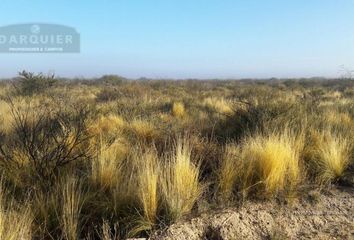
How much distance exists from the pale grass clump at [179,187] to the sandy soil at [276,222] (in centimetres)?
15

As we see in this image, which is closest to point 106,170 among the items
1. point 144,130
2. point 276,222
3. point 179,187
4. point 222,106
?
point 179,187

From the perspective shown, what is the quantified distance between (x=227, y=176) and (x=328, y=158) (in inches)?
77.1

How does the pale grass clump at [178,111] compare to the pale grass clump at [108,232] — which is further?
the pale grass clump at [178,111]

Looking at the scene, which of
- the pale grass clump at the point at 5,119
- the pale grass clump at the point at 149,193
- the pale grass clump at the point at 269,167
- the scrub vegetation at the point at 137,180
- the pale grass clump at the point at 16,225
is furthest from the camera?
the pale grass clump at the point at 5,119

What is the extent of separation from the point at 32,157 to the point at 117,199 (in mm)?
1268

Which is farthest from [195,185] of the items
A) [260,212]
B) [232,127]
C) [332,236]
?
[232,127]

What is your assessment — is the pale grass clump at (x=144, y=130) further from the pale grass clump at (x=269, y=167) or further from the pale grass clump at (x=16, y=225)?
the pale grass clump at (x=16, y=225)

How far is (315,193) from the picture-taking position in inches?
195

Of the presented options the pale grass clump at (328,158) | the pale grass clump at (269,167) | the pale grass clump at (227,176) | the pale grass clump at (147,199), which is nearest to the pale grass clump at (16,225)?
the pale grass clump at (147,199)

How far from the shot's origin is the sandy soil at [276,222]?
3.87 meters

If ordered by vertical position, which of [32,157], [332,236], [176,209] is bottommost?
[332,236]

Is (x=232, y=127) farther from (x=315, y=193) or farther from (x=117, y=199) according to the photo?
(x=117, y=199)

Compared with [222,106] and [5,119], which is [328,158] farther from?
[222,106]

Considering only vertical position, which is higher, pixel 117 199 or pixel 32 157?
pixel 32 157
